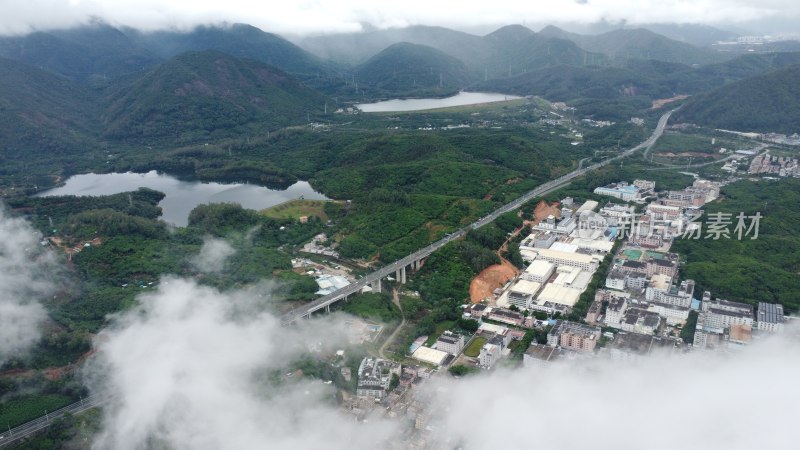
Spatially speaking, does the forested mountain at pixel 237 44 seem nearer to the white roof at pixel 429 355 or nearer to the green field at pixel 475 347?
the green field at pixel 475 347

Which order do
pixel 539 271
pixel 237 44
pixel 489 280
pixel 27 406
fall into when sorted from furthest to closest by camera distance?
pixel 237 44 → pixel 539 271 → pixel 489 280 → pixel 27 406

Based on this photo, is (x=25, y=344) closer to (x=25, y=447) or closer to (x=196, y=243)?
(x=25, y=447)

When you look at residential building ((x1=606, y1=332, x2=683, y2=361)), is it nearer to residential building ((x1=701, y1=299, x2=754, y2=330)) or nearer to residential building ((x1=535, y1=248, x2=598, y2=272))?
residential building ((x1=701, y1=299, x2=754, y2=330))

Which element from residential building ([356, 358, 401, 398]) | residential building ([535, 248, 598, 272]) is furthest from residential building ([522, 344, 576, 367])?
residential building ([535, 248, 598, 272])

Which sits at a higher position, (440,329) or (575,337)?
(575,337)

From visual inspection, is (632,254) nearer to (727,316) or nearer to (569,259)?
(569,259)

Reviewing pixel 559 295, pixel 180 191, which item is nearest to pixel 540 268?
pixel 559 295
